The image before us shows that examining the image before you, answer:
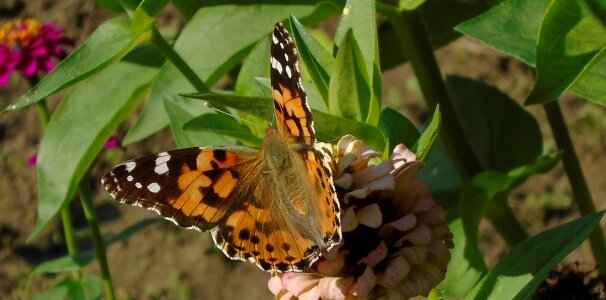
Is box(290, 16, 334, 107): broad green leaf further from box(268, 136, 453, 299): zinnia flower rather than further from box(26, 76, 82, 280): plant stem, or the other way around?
box(26, 76, 82, 280): plant stem

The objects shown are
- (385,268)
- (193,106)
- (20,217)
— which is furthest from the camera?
(20,217)

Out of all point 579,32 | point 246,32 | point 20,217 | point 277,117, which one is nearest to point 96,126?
point 246,32

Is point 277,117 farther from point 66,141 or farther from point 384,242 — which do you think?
point 66,141

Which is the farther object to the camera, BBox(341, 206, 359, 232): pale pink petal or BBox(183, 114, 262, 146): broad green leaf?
BBox(183, 114, 262, 146): broad green leaf

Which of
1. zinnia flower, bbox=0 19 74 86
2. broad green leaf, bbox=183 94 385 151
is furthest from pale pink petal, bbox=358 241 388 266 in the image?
zinnia flower, bbox=0 19 74 86

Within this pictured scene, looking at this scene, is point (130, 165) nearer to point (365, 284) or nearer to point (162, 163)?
point (162, 163)

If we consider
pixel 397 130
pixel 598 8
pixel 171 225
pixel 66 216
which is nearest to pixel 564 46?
pixel 598 8
